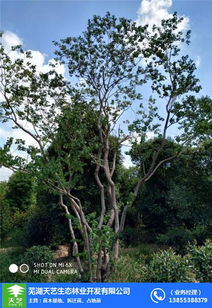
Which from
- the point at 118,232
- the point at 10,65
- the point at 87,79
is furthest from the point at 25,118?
the point at 118,232

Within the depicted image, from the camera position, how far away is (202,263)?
17.1 feet

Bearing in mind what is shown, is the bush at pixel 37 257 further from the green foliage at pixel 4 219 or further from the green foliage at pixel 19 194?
the green foliage at pixel 19 194

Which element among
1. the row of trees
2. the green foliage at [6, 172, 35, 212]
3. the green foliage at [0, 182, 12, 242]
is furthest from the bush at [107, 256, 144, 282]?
the green foliage at [6, 172, 35, 212]

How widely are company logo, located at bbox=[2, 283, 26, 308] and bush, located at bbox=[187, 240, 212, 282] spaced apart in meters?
3.22

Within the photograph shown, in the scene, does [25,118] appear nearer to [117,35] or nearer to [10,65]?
[10,65]

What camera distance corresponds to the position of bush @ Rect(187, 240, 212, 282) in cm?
510

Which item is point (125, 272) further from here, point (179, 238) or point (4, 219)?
point (4, 219)

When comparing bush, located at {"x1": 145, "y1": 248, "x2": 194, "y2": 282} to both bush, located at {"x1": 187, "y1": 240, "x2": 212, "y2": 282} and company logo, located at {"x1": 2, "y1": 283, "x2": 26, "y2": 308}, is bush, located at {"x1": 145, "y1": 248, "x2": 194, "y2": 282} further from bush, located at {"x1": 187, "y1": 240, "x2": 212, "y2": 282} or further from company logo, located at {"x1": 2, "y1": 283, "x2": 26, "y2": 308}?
company logo, located at {"x1": 2, "y1": 283, "x2": 26, "y2": 308}

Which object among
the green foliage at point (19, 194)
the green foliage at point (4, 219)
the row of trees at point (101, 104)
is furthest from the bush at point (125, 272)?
the green foliage at point (19, 194)

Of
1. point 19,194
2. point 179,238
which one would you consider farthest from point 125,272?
point 19,194

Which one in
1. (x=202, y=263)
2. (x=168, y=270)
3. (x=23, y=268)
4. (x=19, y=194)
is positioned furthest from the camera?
(x=19, y=194)

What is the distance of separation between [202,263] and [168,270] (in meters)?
0.90

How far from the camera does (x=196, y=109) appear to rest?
20.9ft

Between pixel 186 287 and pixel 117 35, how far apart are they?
18.9ft
